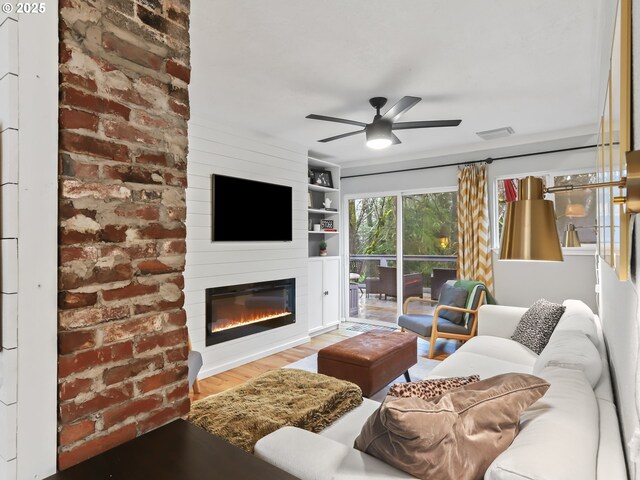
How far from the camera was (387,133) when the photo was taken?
3.03 metres

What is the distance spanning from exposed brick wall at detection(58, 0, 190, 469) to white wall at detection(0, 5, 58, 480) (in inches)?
1.0

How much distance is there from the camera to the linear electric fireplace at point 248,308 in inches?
149

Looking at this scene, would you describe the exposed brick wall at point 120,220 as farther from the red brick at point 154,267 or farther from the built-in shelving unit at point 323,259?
the built-in shelving unit at point 323,259

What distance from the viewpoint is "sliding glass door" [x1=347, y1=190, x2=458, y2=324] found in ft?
17.3

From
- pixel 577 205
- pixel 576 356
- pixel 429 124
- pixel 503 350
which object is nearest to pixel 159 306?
pixel 576 356

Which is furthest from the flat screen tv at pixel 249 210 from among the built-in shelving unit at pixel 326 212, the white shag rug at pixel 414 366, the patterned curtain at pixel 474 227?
the patterned curtain at pixel 474 227

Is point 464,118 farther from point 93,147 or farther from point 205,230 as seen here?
point 93,147

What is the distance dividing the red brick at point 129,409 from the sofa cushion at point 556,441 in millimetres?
994

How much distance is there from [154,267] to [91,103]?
0.50 metres

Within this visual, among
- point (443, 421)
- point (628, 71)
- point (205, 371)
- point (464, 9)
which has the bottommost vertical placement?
point (205, 371)

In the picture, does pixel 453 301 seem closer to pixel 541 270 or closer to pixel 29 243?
pixel 541 270

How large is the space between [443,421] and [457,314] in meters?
3.36

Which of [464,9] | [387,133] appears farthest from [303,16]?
[387,133]

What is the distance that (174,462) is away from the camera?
1001mm
